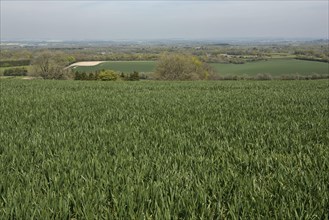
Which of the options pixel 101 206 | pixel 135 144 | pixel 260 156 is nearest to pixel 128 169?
pixel 101 206

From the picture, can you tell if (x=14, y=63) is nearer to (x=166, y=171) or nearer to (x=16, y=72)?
Result: (x=16, y=72)

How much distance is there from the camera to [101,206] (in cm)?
336

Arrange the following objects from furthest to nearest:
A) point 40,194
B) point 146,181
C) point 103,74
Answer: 1. point 103,74
2. point 146,181
3. point 40,194

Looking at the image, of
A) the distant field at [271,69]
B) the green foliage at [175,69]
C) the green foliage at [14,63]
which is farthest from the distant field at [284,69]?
the green foliage at [14,63]

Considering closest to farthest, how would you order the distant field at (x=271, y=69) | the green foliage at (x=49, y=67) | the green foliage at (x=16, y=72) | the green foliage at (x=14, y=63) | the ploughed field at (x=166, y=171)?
the ploughed field at (x=166, y=171) < the green foliage at (x=49, y=67) < the green foliage at (x=16, y=72) < the distant field at (x=271, y=69) < the green foliage at (x=14, y=63)

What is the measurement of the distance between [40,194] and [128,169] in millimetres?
1247

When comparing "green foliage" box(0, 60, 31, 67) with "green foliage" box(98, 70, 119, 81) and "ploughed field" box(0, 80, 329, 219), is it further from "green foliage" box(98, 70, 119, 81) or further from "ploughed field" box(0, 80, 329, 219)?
"ploughed field" box(0, 80, 329, 219)

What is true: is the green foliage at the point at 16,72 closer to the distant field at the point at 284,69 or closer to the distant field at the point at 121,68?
the distant field at the point at 121,68

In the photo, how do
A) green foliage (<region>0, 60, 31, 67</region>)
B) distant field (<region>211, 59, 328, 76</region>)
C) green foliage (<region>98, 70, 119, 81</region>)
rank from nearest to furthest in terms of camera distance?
green foliage (<region>98, 70, 119, 81</region>) → distant field (<region>211, 59, 328, 76</region>) → green foliage (<region>0, 60, 31, 67</region>)

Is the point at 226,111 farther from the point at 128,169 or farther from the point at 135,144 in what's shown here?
the point at 128,169

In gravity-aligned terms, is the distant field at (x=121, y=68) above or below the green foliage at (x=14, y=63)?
below

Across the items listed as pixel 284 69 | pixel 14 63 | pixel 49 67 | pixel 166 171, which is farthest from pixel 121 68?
pixel 166 171

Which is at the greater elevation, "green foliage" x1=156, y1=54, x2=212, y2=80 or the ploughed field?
the ploughed field

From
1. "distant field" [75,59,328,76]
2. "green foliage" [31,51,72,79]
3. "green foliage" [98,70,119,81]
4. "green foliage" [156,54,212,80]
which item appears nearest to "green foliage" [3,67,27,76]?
"green foliage" [31,51,72,79]
